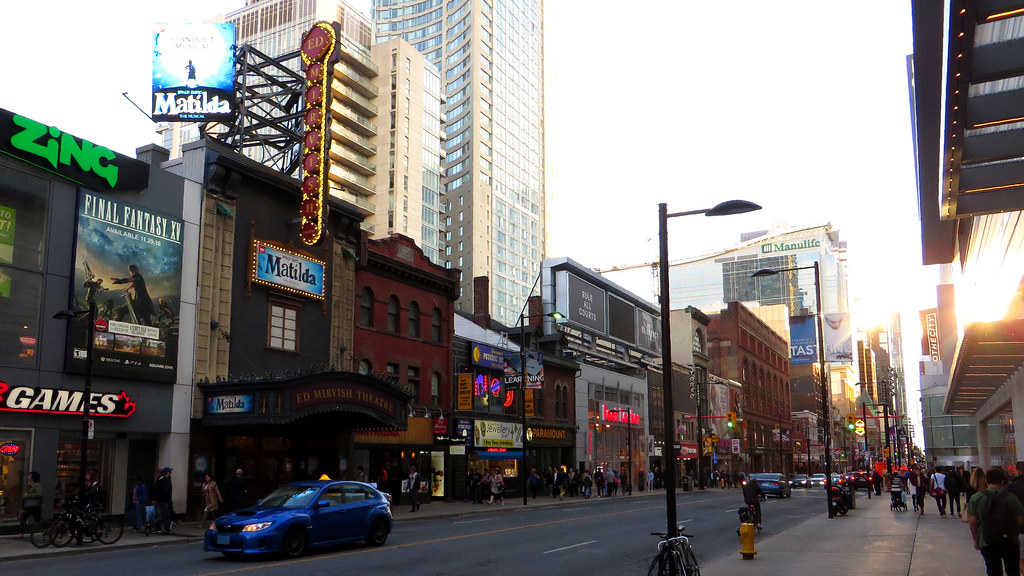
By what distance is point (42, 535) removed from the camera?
20.2 meters

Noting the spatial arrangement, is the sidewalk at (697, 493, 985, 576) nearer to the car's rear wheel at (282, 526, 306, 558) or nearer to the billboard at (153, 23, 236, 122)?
the car's rear wheel at (282, 526, 306, 558)

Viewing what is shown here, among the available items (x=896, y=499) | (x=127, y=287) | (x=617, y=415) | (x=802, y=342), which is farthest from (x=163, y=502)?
(x=802, y=342)

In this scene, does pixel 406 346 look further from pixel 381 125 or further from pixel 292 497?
pixel 381 125

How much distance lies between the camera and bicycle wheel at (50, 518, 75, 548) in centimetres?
2031

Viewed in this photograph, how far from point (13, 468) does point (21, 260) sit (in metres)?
5.64

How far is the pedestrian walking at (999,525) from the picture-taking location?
1136 centimetres

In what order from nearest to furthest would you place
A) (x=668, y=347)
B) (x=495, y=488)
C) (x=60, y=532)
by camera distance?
(x=668, y=347), (x=60, y=532), (x=495, y=488)

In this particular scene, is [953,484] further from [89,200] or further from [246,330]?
[89,200]

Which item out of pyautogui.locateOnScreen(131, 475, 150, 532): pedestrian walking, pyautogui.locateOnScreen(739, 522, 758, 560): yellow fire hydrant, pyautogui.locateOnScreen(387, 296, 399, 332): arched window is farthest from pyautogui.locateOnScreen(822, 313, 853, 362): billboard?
pyautogui.locateOnScreen(739, 522, 758, 560): yellow fire hydrant

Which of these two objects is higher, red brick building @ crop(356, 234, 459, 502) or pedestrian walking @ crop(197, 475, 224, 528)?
red brick building @ crop(356, 234, 459, 502)

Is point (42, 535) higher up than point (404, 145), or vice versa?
point (404, 145)

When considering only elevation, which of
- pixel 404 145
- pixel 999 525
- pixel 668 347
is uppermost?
pixel 404 145

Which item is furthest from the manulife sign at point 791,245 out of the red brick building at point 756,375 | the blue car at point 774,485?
the blue car at point 774,485

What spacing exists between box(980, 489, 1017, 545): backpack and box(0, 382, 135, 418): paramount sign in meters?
21.4
